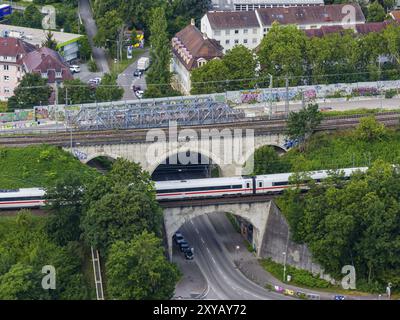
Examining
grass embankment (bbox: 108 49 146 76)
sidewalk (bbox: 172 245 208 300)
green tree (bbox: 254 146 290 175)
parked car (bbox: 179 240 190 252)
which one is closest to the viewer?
sidewalk (bbox: 172 245 208 300)

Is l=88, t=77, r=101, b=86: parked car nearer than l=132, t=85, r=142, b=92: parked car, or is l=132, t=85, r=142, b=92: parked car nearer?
l=88, t=77, r=101, b=86: parked car

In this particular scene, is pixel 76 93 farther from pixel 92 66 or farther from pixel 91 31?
pixel 91 31

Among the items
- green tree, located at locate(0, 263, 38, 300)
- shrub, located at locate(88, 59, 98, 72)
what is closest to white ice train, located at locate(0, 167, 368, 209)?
green tree, located at locate(0, 263, 38, 300)

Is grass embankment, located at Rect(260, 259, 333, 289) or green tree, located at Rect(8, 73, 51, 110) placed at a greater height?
green tree, located at Rect(8, 73, 51, 110)

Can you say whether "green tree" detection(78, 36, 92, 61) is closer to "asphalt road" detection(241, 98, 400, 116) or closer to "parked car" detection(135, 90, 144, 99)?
"parked car" detection(135, 90, 144, 99)

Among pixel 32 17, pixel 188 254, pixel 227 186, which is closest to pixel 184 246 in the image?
pixel 188 254
